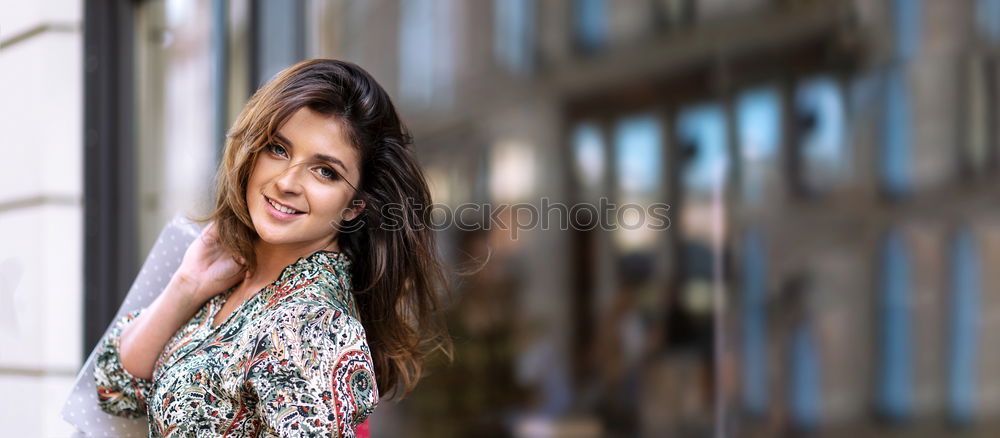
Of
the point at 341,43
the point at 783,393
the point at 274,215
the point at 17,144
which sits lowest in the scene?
the point at 783,393

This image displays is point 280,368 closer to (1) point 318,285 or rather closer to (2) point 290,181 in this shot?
(1) point 318,285

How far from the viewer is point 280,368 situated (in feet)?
4.12

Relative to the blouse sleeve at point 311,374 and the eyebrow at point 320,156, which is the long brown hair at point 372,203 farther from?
the blouse sleeve at point 311,374

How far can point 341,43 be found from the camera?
374cm

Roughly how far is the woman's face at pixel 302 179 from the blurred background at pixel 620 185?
17.3 inches

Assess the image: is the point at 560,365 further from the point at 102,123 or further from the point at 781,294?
the point at 102,123

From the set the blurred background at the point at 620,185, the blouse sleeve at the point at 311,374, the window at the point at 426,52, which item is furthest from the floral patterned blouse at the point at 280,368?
the window at the point at 426,52

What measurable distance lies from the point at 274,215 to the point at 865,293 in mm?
1914

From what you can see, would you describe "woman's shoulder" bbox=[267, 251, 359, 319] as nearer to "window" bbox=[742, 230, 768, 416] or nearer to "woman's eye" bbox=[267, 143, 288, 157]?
"woman's eye" bbox=[267, 143, 288, 157]

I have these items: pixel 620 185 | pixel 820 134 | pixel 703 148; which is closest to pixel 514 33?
pixel 620 185

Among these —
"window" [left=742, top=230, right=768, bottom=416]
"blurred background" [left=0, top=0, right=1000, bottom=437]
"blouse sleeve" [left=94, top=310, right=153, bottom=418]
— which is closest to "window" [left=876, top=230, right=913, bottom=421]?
"blurred background" [left=0, top=0, right=1000, bottom=437]

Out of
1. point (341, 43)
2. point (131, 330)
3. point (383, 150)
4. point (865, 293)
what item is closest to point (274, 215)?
point (383, 150)

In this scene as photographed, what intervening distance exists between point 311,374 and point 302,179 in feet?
0.98

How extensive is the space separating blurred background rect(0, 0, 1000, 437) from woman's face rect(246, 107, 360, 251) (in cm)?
44
